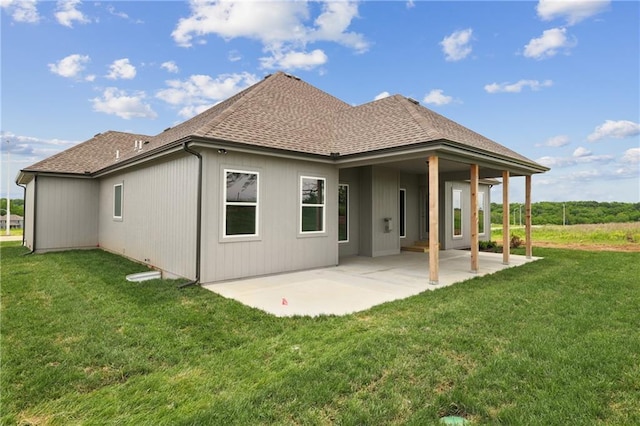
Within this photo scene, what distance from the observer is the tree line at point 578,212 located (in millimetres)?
36375

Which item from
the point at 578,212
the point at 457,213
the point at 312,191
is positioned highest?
the point at 578,212

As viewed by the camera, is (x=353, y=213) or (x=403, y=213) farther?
(x=403, y=213)

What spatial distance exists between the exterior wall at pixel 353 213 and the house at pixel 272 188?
0.11 feet

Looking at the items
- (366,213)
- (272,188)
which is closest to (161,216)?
(272,188)

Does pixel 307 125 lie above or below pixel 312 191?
above

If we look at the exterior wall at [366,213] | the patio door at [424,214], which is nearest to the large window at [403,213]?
the patio door at [424,214]

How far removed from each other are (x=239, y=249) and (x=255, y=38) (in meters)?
10.5

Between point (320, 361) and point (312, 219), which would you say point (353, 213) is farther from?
point (320, 361)

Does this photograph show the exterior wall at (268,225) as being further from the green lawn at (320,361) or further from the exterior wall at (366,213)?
the exterior wall at (366,213)

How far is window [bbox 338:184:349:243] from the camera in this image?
1071 cm

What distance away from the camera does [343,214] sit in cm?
1079

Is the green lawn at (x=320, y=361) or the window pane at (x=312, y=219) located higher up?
the window pane at (x=312, y=219)

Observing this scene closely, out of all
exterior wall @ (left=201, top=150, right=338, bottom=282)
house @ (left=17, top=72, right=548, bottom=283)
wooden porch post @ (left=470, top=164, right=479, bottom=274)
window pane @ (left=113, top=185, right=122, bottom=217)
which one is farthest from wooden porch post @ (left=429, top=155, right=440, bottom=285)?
window pane @ (left=113, top=185, right=122, bottom=217)

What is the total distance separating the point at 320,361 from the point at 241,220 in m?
4.49
